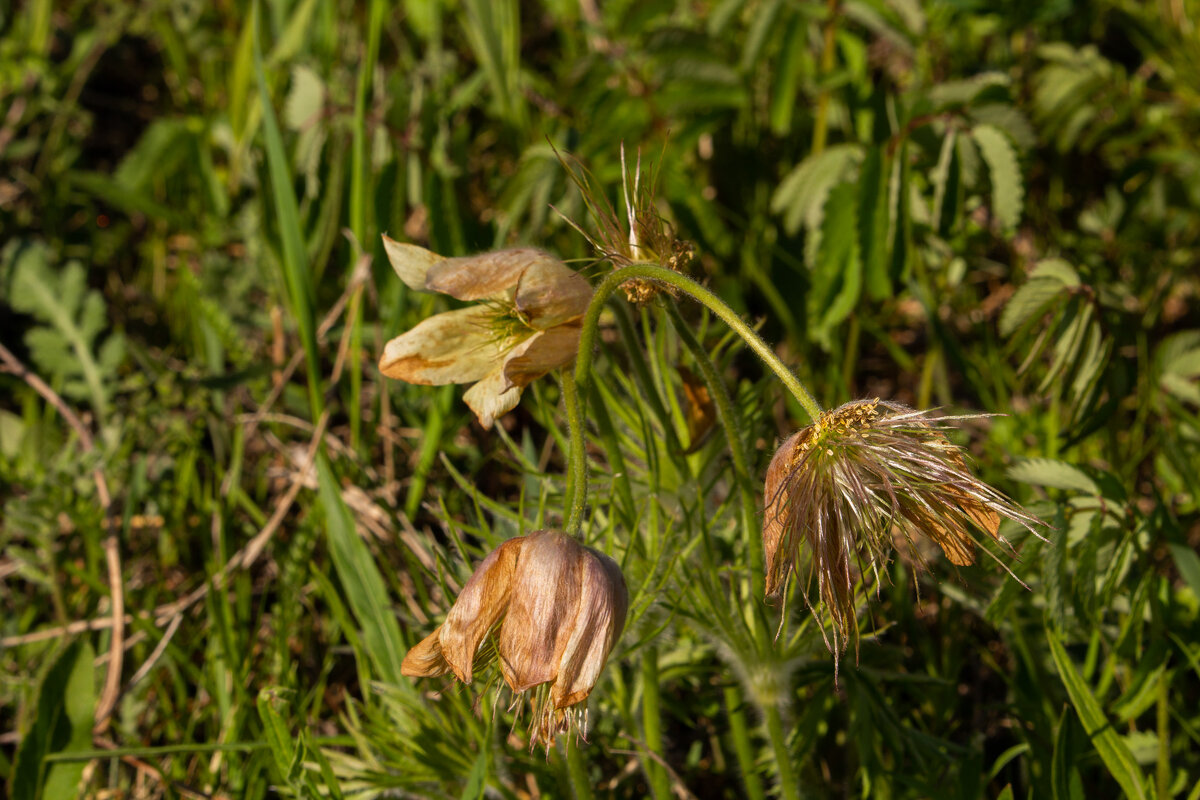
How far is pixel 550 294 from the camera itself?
4.06 ft

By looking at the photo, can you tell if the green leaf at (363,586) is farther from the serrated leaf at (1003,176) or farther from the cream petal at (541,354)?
the serrated leaf at (1003,176)

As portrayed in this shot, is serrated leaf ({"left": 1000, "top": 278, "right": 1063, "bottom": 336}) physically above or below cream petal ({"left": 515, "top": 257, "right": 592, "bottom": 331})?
below

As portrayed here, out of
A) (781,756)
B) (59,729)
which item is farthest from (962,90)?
(59,729)

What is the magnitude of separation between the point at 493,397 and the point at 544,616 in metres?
0.29

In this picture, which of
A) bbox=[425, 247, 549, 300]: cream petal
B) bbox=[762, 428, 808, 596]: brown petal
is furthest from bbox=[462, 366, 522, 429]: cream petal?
bbox=[762, 428, 808, 596]: brown petal

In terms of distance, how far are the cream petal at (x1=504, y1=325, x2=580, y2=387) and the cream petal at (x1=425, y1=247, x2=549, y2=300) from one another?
81 mm

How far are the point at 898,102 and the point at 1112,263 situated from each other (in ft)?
2.91

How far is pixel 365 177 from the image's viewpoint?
2348 mm

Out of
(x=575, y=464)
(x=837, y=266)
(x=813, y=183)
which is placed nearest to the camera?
(x=575, y=464)

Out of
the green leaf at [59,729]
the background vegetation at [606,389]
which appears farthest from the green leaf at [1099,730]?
the green leaf at [59,729]

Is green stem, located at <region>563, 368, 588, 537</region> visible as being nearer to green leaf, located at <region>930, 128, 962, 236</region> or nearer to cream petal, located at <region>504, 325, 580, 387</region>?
Answer: cream petal, located at <region>504, 325, 580, 387</region>

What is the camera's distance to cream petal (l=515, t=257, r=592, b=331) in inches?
48.1

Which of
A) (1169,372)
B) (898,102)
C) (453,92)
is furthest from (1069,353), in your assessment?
(453,92)

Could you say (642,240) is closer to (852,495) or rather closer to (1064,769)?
(852,495)
